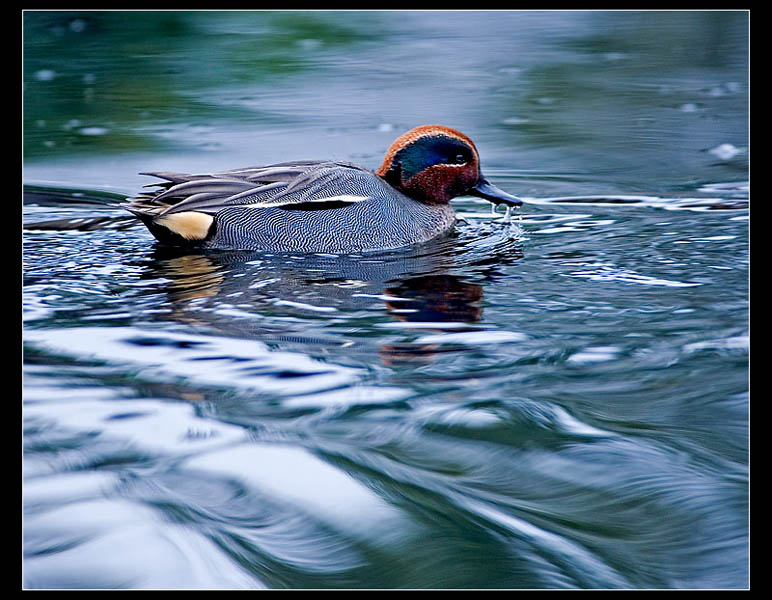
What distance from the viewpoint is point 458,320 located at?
4.68 m

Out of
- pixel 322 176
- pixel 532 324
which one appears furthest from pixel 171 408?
pixel 322 176

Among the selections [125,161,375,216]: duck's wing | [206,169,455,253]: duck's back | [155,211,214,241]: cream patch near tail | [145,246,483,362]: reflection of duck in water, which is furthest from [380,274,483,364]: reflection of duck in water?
[155,211,214,241]: cream patch near tail

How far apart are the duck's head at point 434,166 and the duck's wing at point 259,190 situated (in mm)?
490

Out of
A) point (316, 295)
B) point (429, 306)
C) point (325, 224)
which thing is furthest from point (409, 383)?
point (325, 224)

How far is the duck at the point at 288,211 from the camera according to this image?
6.12 m

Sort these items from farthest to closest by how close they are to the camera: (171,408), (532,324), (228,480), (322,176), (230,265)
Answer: (322,176)
(230,265)
(532,324)
(171,408)
(228,480)

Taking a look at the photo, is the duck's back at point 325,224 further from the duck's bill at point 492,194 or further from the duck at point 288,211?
the duck's bill at point 492,194

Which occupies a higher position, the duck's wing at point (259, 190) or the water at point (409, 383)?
the duck's wing at point (259, 190)

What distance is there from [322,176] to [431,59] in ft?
15.0

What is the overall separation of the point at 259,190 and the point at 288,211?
252 mm

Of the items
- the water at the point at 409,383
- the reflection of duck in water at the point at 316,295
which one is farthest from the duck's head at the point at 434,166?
the reflection of duck in water at the point at 316,295

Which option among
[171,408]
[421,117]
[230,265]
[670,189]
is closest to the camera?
[171,408]

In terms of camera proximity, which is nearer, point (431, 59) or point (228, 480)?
point (228, 480)

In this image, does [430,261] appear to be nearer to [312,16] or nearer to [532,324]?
[532,324]
